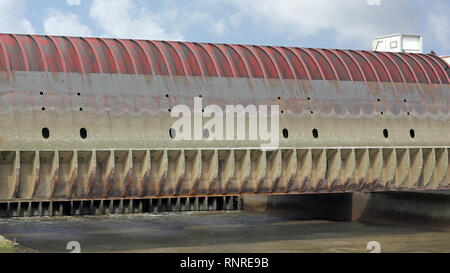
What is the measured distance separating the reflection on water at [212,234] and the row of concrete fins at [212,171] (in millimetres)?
3236

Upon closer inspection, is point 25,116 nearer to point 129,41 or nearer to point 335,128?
point 129,41

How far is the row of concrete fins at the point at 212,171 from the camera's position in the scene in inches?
973

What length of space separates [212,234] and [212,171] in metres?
11.0

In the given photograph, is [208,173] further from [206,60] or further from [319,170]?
[319,170]

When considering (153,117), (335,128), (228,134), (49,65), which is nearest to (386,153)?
(335,128)

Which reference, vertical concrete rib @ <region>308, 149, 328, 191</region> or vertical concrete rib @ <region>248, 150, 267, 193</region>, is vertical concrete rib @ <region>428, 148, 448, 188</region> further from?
vertical concrete rib @ <region>248, 150, 267, 193</region>

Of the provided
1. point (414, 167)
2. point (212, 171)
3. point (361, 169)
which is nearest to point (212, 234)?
point (361, 169)

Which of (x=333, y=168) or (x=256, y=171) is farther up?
(x=333, y=168)

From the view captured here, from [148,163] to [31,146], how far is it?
160 inches

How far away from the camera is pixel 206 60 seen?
94.7ft

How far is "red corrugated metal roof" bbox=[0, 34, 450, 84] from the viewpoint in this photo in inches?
1036

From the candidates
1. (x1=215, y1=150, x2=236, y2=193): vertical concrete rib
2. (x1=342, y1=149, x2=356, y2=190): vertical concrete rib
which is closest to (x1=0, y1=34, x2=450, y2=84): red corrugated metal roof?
(x1=215, y1=150, x2=236, y2=193): vertical concrete rib

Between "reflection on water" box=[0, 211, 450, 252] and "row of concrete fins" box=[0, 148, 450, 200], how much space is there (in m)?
3.24

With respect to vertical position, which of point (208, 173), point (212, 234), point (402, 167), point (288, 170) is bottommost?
point (212, 234)
